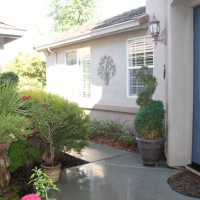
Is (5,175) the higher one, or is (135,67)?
(135,67)

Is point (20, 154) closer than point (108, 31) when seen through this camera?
Yes

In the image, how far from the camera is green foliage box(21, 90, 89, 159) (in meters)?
4.59

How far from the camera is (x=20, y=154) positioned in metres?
4.81

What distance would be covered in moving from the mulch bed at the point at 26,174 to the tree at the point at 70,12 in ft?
78.7

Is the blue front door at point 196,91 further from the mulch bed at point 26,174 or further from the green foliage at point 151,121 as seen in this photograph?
the mulch bed at point 26,174

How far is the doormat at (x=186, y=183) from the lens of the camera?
413 cm

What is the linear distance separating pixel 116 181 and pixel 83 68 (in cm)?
642

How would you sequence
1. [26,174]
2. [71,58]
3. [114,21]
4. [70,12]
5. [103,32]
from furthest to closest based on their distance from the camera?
1. [70,12]
2. [71,58]
3. [114,21]
4. [103,32]
5. [26,174]

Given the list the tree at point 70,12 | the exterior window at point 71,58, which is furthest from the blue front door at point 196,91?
the tree at point 70,12

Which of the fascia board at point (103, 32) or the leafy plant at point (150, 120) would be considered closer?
the leafy plant at point (150, 120)

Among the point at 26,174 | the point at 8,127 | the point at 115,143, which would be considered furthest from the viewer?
the point at 115,143

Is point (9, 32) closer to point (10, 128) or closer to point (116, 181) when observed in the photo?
point (10, 128)

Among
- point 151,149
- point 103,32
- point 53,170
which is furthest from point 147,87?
point 103,32

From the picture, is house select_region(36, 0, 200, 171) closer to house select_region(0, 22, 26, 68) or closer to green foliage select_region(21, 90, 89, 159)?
green foliage select_region(21, 90, 89, 159)
